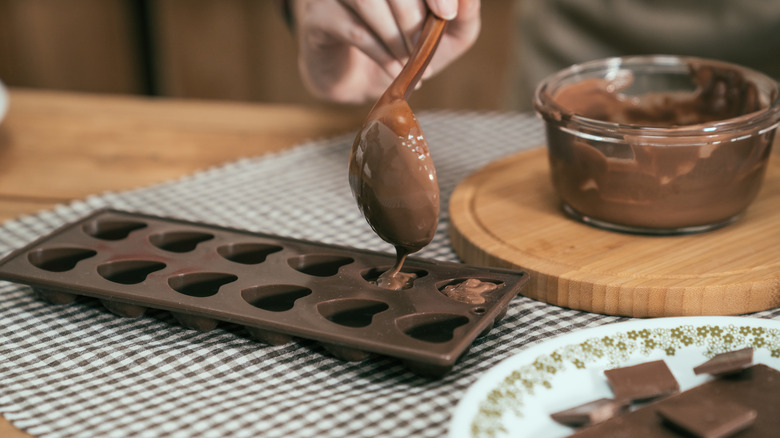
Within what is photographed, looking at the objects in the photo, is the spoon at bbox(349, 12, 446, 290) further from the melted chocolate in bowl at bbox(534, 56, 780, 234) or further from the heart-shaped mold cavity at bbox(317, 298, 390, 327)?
the melted chocolate in bowl at bbox(534, 56, 780, 234)

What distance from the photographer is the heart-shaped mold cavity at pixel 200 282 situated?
2.77 feet

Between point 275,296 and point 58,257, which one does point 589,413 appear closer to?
point 275,296

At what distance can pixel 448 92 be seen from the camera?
3.07m

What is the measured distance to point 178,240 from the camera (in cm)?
95

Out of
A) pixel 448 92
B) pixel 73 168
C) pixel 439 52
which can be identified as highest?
pixel 439 52

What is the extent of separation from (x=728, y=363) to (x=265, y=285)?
445mm

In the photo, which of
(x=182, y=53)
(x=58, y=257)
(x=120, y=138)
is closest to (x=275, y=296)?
(x=58, y=257)

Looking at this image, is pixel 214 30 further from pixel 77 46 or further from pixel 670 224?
pixel 670 224

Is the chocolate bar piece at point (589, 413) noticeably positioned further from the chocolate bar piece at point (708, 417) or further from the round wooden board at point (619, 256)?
the round wooden board at point (619, 256)

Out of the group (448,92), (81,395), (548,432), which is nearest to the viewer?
(548,432)

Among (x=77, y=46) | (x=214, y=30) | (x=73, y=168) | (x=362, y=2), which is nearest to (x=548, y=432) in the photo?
(x=362, y=2)

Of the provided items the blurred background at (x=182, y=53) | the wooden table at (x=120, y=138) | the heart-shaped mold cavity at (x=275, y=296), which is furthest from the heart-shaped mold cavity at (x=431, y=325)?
the blurred background at (x=182, y=53)

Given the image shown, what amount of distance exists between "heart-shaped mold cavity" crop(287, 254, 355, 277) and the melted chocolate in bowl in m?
0.32

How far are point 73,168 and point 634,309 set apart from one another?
3.21 ft
